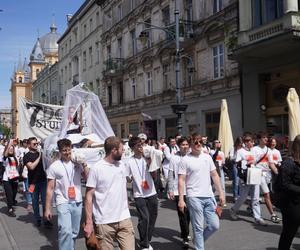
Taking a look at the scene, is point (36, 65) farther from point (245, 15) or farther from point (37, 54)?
point (245, 15)

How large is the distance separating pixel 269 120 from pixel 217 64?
15.4ft

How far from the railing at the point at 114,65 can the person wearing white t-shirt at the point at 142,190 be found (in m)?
29.6

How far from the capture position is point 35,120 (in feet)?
38.0

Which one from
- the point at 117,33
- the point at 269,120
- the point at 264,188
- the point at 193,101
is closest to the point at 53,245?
the point at 264,188

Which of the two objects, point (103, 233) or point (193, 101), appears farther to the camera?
point (193, 101)

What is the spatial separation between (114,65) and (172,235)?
3002cm

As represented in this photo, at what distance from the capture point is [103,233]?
17.4 ft

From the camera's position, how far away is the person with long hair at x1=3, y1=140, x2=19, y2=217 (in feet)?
38.8

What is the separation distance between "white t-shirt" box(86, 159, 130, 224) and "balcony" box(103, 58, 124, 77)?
3150 centimetres

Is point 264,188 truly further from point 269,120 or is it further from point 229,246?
point 269,120

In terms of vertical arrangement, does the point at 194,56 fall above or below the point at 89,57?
below

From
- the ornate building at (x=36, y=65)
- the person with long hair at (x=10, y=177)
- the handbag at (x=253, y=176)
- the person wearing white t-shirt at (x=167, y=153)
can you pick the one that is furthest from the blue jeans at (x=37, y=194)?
the ornate building at (x=36, y=65)

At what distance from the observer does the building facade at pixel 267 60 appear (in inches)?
678

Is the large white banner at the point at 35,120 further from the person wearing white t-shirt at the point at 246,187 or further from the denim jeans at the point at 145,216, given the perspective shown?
the denim jeans at the point at 145,216
